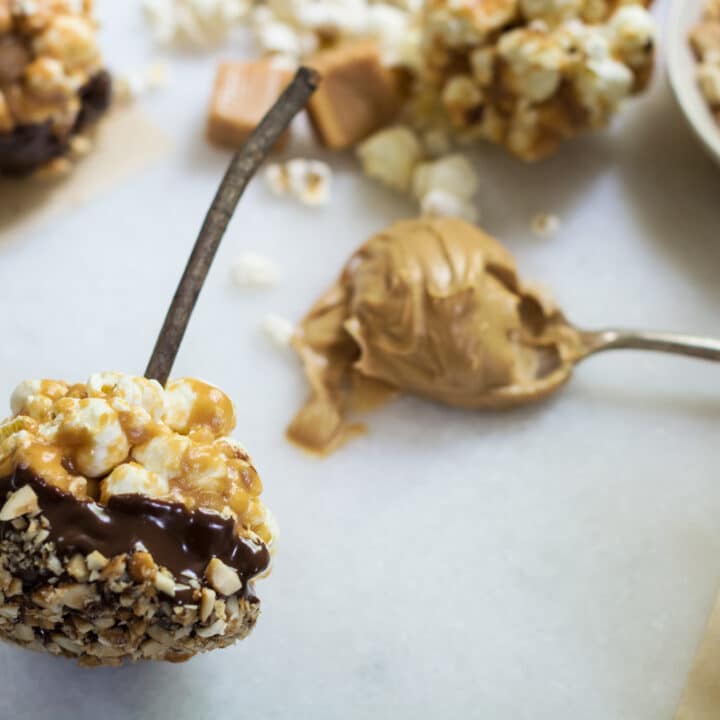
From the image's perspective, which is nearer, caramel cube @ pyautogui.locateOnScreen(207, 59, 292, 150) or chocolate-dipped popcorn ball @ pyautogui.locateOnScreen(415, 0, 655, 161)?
chocolate-dipped popcorn ball @ pyautogui.locateOnScreen(415, 0, 655, 161)

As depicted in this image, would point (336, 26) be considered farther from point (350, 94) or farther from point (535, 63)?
point (535, 63)

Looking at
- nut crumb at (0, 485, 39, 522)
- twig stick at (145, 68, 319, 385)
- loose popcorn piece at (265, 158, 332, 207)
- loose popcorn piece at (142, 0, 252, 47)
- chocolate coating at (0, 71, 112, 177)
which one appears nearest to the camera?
nut crumb at (0, 485, 39, 522)

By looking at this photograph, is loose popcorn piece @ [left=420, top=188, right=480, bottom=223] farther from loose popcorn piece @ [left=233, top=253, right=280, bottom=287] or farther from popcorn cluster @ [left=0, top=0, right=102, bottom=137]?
popcorn cluster @ [left=0, top=0, right=102, bottom=137]

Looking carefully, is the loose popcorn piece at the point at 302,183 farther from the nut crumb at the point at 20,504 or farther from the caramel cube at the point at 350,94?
the nut crumb at the point at 20,504

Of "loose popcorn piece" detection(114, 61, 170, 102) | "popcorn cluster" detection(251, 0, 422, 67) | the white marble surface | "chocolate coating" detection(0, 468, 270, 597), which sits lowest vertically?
the white marble surface

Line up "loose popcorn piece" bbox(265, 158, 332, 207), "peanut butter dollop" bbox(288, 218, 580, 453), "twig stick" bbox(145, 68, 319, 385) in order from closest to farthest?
"twig stick" bbox(145, 68, 319, 385)
"peanut butter dollop" bbox(288, 218, 580, 453)
"loose popcorn piece" bbox(265, 158, 332, 207)

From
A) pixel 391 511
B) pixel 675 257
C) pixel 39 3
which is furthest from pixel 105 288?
pixel 675 257

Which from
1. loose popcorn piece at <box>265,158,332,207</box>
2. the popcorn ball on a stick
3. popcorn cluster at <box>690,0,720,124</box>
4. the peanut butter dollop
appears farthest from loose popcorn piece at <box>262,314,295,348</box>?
popcorn cluster at <box>690,0,720,124</box>
